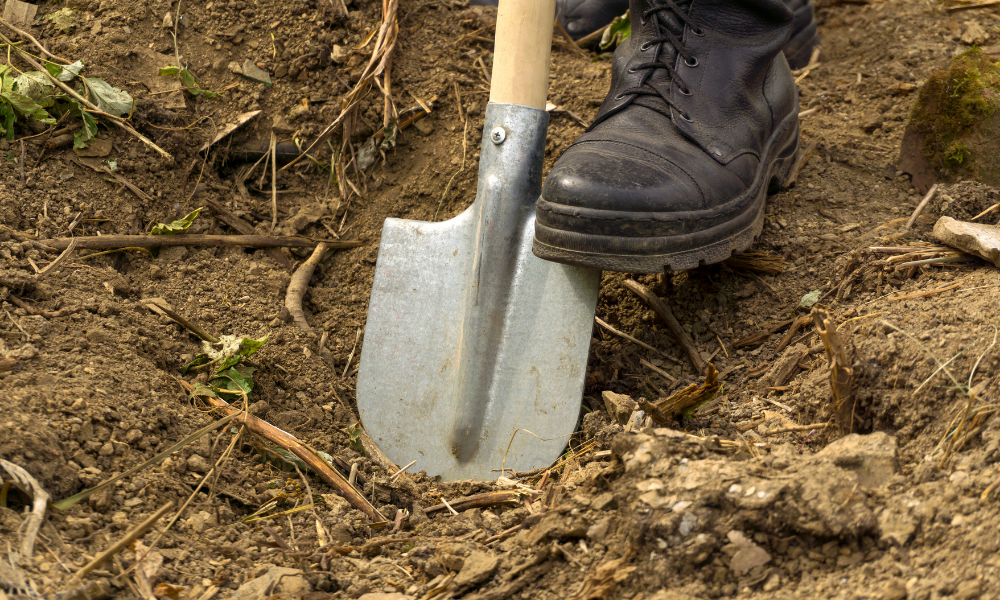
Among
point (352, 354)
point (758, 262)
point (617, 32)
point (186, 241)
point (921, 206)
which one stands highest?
point (617, 32)

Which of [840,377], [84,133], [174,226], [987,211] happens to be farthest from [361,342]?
[987,211]

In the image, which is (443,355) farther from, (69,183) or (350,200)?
(69,183)

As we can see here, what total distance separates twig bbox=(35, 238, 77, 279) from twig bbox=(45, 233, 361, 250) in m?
0.02

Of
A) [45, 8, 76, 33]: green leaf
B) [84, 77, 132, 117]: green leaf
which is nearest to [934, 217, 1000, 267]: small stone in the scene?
[84, 77, 132, 117]: green leaf

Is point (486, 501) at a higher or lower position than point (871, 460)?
lower

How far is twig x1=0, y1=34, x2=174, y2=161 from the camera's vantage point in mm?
2006

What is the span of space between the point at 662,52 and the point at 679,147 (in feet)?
1.06

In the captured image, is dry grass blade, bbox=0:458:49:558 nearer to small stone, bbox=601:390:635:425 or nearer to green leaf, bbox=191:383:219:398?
green leaf, bbox=191:383:219:398

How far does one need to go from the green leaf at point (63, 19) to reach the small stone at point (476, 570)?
6.79 ft

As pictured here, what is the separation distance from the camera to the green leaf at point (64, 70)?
6.65 feet

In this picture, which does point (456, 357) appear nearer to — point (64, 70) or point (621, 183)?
point (621, 183)

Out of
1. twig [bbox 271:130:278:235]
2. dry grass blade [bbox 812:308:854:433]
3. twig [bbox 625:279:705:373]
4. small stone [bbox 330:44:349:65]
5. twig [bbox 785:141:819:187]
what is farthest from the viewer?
small stone [bbox 330:44:349:65]

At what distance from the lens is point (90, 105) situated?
2.03 m

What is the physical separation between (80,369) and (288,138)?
116cm
